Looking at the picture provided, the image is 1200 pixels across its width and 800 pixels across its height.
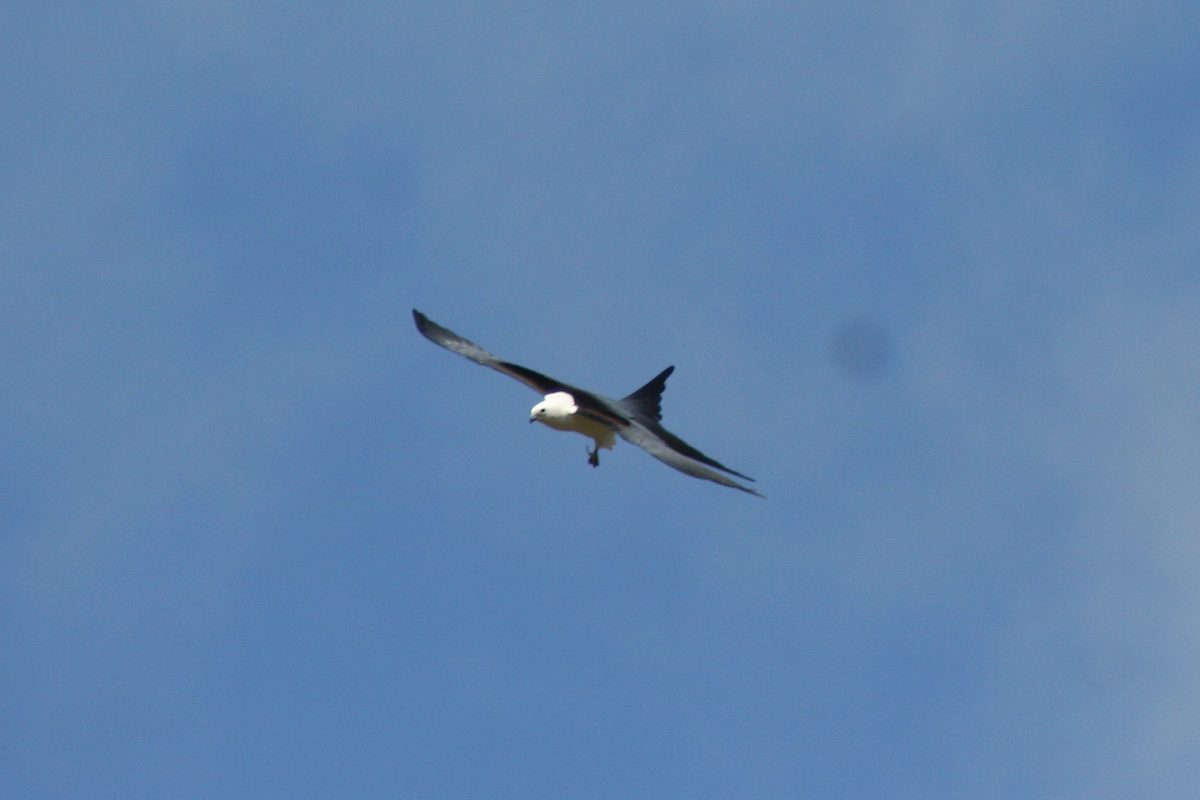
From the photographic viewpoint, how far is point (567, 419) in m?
36.2

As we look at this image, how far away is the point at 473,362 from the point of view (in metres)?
39.7

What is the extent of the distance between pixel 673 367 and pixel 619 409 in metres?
2.95

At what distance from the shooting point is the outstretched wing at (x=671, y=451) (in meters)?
29.9

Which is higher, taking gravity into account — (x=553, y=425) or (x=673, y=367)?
(x=673, y=367)

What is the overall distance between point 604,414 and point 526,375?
374cm

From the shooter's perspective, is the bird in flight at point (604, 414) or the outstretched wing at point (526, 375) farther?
the outstretched wing at point (526, 375)

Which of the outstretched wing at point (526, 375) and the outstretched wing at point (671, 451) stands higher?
the outstretched wing at point (526, 375)

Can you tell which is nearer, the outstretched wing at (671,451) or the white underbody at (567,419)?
the outstretched wing at (671,451)

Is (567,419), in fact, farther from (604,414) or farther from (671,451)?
(671,451)

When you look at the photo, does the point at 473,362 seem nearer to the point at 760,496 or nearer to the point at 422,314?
the point at 422,314

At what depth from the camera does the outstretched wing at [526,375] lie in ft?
115

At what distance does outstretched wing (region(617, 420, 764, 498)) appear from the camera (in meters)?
29.9

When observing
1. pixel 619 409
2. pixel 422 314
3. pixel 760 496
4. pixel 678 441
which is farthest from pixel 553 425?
pixel 760 496

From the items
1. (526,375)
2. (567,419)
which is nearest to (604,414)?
(567,419)
